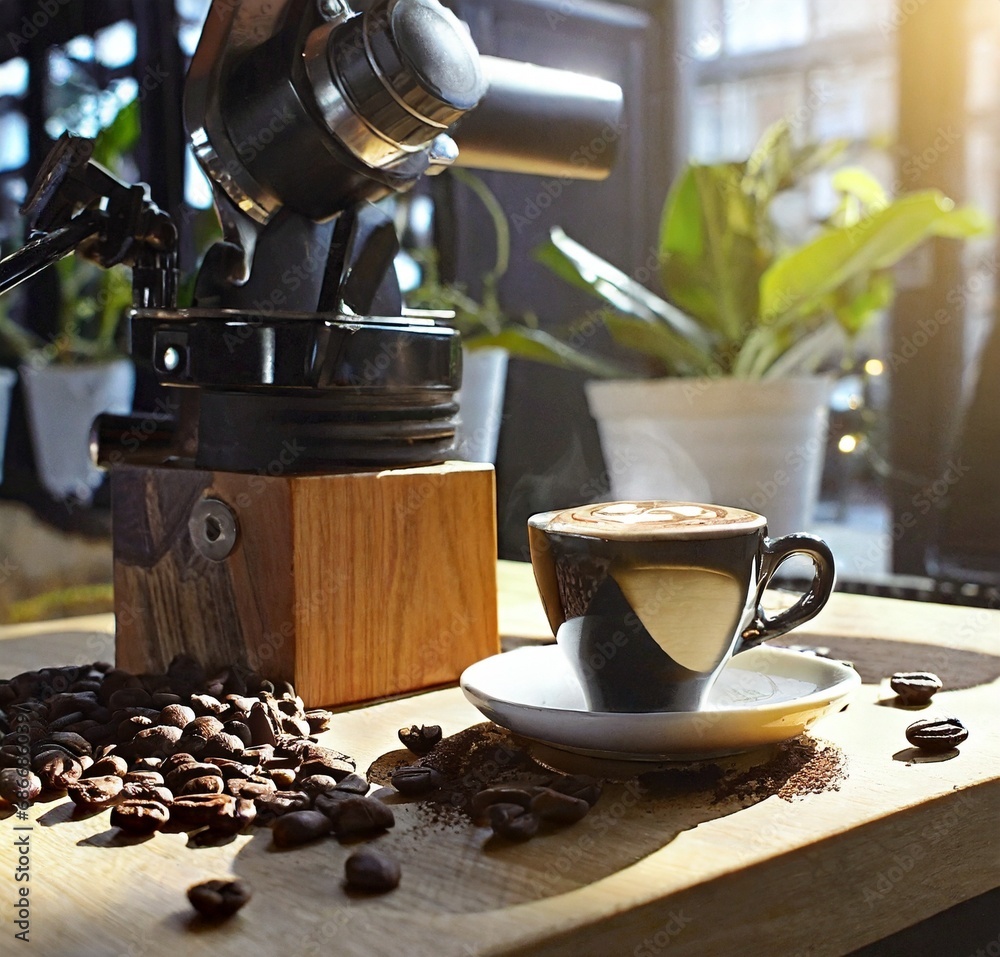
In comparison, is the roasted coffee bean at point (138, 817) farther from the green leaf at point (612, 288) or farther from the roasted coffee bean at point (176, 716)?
the green leaf at point (612, 288)

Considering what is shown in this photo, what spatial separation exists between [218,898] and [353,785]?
0.14m

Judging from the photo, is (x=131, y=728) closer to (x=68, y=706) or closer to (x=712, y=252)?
(x=68, y=706)

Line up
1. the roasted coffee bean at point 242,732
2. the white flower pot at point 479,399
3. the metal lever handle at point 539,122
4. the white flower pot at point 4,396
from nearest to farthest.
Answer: the roasted coffee bean at point 242,732, the metal lever handle at point 539,122, the white flower pot at point 479,399, the white flower pot at point 4,396

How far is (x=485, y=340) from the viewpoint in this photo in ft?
5.28

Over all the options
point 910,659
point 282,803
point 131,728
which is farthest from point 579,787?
point 910,659

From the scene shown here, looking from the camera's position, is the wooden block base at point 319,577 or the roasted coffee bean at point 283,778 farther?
A: the wooden block base at point 319,577

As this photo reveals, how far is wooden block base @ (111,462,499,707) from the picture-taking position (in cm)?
71

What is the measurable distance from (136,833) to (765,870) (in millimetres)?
270

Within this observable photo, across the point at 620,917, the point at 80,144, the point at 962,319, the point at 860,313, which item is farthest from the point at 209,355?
the point at 962,319

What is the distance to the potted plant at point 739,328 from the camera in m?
1.52

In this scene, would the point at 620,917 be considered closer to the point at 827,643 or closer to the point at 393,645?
the point at 393,645

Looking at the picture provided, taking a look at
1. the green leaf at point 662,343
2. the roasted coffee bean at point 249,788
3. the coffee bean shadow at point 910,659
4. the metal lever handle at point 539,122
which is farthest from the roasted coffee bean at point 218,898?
the green leaf at point 662,343

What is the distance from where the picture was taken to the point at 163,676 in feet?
2.39

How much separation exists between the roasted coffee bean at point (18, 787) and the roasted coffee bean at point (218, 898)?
162 mm
